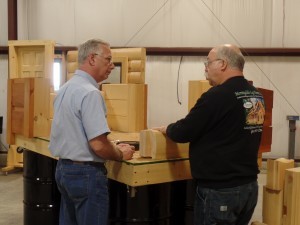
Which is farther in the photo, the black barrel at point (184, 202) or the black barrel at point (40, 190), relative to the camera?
the black barrel at point (40, 190)

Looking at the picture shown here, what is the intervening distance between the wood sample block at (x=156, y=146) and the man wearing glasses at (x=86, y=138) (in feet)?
0.54

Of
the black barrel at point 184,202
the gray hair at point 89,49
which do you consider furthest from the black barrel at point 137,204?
the gray hair at point 89,49

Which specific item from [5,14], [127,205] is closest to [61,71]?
[5,14]

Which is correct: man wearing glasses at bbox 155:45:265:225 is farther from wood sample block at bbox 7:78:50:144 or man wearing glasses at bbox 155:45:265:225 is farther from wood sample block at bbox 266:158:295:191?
wood sample block at bbox 7:78:50:144

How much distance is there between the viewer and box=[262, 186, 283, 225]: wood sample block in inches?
88.0

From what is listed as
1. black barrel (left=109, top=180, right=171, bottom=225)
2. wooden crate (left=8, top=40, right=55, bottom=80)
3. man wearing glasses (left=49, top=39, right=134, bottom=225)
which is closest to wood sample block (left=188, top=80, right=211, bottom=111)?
black barrel (left=109, top=180, right=171, bottom=225)

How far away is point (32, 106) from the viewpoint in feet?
9.68

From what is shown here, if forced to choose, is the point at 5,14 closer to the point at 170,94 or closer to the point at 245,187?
the point at 170,94

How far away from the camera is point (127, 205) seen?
8.14 ft

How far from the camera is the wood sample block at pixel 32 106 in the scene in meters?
2.91

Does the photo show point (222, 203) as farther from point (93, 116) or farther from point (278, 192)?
point (93, 116)

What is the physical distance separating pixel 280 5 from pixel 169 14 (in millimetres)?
1748

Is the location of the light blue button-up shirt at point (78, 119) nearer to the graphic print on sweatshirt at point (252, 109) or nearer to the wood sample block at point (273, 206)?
the graphic print on sweatshirt at point (252, 109)

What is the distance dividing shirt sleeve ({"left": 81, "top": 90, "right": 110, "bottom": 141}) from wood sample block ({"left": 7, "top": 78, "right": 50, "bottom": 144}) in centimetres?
102
